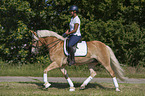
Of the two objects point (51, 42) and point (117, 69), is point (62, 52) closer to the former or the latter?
point (51, 42)

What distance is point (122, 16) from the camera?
56.9ft

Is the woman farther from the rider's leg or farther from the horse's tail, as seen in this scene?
the horse's tail

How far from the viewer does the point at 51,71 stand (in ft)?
49.8

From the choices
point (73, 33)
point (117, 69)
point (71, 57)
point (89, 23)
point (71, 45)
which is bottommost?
point (117, 69)

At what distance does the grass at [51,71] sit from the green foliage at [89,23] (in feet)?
2.31

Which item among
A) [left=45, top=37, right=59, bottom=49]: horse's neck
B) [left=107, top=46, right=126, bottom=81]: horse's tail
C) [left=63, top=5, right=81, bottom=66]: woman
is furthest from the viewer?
Answer: [left=107, top=46, right=126, bottom=81]: horse's tail

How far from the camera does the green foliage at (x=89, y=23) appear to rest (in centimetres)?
1606

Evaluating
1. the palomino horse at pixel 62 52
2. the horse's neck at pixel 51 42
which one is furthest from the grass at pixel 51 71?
the horse's neck at pixel 51 42

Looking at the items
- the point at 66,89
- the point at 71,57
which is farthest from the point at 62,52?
the point at 66,89

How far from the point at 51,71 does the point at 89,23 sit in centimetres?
437

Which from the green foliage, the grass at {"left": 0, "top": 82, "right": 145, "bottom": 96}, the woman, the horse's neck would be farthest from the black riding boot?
the green foliage

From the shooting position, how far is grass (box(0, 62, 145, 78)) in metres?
14.0

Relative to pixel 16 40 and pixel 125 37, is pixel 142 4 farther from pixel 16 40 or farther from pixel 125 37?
pixel 16 40

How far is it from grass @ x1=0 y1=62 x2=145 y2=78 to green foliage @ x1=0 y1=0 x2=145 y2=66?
705 mm
